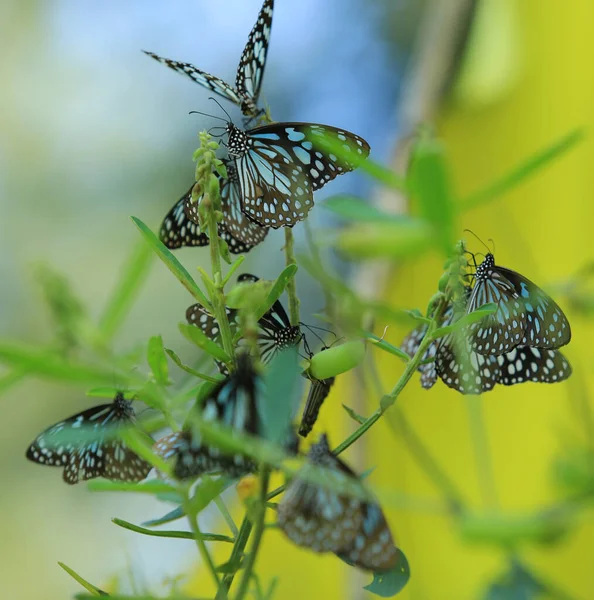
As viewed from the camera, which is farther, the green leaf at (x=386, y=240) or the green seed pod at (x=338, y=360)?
the green seed pod at (x=338, y=360)

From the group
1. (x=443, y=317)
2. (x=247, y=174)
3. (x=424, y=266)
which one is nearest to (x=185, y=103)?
Result: (x=424, y=266)

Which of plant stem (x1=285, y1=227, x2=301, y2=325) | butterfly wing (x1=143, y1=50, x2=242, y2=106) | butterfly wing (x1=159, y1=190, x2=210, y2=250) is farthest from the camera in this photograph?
butterfly wing (x1=159, y1=190, x2=210, y2=250)

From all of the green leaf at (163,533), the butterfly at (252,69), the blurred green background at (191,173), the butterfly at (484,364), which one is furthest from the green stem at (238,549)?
the blurred green background at (191,173)

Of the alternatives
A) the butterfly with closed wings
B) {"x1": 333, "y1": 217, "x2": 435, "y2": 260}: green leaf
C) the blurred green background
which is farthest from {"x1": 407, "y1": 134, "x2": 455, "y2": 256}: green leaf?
the blurred green background

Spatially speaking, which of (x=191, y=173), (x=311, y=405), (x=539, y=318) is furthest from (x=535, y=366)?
(x=191, y=173)

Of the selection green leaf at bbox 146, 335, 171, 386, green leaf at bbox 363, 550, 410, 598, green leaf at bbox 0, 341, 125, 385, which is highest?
green leaf at bbox 146, 335, 171, 386

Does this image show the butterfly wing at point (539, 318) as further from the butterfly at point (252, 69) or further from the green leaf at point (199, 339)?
the butterfly at point (252, 69)

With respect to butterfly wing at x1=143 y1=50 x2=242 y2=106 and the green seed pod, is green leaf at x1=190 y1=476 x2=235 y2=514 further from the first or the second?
butterfly wing at x1=143 y1=50 x2=242 y2=106

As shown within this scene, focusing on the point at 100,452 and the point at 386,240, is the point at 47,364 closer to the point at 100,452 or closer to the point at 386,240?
the point at 386,240

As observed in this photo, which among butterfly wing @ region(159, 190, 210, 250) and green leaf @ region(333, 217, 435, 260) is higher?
butterfly wing @ region(159, 190, 210, 250)
